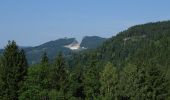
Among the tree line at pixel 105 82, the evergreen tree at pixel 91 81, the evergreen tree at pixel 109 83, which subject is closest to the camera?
the tree line at pixel 105 82

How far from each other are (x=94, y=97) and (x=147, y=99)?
37.7 feet

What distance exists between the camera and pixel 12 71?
77938 millimetres

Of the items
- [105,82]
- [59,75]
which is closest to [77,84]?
[105,82]

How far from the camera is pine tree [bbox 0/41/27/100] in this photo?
255ft

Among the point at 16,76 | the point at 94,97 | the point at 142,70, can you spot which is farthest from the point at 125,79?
the point at 16,76

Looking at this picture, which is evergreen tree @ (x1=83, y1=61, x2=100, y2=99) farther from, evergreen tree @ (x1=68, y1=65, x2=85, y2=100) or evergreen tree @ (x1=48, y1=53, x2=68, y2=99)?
evergreen tree @ (x1=48, y1=53, x2=68, y2=99)

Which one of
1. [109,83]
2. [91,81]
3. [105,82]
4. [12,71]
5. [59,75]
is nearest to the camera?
[12,71]

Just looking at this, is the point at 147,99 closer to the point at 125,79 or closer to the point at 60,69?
the point at 125,79

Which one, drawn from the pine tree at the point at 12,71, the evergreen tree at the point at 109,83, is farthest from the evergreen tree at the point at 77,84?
the pine tree at the point at 12,71

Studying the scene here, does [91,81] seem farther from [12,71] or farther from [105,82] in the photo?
[12,71]

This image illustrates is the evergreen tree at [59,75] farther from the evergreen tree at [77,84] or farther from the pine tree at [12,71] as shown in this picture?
the pine tree at [12,71]

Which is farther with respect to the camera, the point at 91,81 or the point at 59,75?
the point at 91,81

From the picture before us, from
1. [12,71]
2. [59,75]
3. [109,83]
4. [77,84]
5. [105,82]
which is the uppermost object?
[12,71]

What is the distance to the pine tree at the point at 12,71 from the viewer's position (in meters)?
77.8
